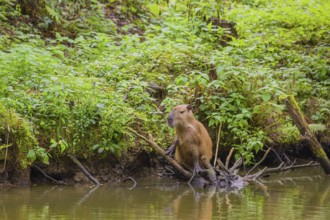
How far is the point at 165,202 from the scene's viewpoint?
695 centimetres

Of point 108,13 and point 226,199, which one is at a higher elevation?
point 108,13

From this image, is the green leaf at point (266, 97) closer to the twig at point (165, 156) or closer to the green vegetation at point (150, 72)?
the green vegetation at point (150, 72)

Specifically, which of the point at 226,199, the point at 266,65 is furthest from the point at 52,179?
the point at 266,65

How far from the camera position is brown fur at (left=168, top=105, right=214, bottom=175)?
8711mm

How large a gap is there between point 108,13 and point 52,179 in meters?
6.93

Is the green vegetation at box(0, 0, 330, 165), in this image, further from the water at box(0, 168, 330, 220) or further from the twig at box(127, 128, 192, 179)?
the water at box(0, 168, 330, 220)

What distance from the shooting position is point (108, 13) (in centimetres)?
1459

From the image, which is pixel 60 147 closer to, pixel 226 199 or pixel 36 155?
pixel 36 155

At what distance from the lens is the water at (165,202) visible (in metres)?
5.99

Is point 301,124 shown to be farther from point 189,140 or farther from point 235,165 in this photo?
point 189,140

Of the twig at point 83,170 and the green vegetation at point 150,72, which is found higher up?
the green vegetation at point 150,72

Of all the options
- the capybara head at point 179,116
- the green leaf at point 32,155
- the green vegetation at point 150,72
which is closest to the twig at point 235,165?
the green vegetation at point 150,72

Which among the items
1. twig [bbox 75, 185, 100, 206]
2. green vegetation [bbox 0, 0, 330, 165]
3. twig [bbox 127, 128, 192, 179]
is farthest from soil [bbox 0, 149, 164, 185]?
twig [bbox 127, 128, 192, 179]

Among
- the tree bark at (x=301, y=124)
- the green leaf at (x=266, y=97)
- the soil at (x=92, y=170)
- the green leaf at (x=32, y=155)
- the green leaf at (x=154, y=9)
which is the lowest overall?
the soil at (x=92, y=170)
